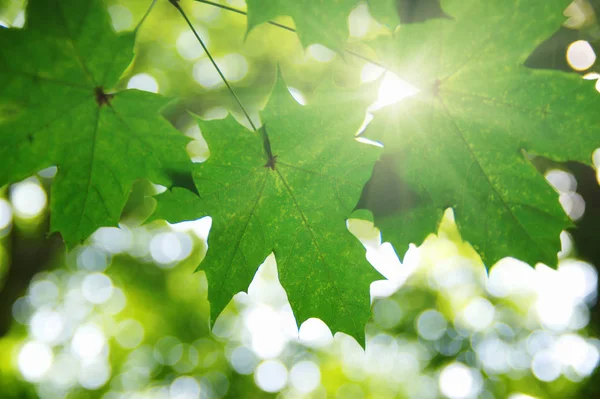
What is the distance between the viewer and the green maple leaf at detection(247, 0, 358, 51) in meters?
1.13

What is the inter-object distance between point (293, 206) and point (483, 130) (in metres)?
0.77

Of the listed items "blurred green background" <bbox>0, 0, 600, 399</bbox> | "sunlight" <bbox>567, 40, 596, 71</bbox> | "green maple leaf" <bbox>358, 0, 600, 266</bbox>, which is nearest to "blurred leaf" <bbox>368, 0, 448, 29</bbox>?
"green maple leaf" <bbox>358, 0, 600, 266</bbox>

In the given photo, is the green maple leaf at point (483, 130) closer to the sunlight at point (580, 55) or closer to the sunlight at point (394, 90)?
the sunlight at point (394, 90)

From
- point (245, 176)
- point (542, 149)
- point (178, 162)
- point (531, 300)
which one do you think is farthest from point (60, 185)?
point (531, 300)

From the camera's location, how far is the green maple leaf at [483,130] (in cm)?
139

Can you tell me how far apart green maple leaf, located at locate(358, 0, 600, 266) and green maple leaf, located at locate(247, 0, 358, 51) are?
27 cm

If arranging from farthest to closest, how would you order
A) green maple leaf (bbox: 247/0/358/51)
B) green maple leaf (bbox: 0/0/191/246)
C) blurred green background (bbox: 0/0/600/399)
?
blurred green background (bbox: 0/0/600/399) < green maple leaf (bbox: 0/0/191/246) < green maple leaf (bbox: 247/0/358/51)

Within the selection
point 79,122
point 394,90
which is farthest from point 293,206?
point 79,122

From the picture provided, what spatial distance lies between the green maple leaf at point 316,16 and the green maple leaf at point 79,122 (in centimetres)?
49

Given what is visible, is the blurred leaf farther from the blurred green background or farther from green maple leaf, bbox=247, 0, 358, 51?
the blurred green background

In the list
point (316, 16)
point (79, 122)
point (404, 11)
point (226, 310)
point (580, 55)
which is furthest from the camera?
point (226, 310)

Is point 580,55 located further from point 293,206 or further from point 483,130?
point 293,206

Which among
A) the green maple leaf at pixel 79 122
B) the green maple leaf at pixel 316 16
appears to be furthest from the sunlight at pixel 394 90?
the green maple leaf at pixel 79 122

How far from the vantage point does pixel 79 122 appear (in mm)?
1443
